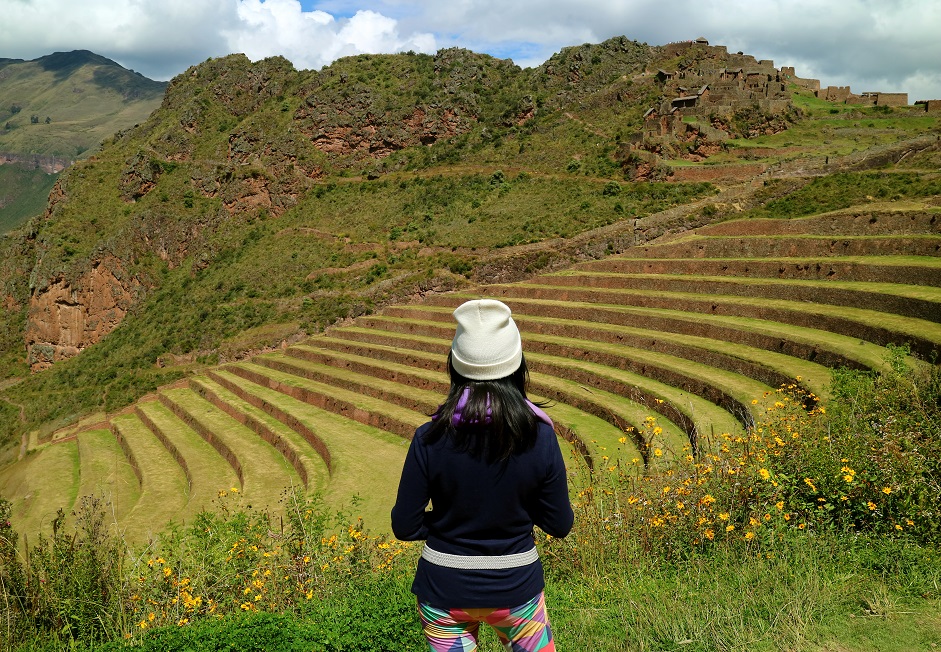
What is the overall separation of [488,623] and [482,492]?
56 centimetres

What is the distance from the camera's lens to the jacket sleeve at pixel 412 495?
2273 mm

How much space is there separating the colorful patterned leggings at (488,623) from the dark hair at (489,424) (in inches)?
23.9

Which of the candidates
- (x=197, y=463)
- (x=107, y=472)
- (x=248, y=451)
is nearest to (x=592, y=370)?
(x=248, y=451)

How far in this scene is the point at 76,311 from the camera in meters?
38.9

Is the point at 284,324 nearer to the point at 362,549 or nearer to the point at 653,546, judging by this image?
the point at 362,549

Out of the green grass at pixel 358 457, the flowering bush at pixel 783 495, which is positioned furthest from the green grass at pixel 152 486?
the flowering bush at pixel 783 495

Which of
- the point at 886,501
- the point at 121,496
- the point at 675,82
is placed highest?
the point at 675,82

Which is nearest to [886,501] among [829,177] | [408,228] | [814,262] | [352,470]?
[352,470]

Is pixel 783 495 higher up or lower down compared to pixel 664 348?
higher up

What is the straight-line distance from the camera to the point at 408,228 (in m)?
35.8

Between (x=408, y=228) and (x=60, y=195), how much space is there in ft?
96.4

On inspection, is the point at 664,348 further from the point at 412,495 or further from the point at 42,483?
the point at 42,483

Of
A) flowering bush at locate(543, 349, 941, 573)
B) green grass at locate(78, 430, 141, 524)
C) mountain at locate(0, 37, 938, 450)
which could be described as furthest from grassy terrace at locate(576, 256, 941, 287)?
green grass at locate(78, 430, 141, 524)

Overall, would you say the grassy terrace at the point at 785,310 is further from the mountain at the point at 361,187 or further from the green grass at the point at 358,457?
the green grass at the point at 358,457
